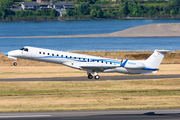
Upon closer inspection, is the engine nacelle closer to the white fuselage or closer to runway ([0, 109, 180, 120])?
the white fuselage

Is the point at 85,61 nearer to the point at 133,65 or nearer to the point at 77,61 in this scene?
the point at 77,61

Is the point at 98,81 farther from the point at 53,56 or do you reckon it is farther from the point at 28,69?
the point at 28,69

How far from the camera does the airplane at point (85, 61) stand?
151ft

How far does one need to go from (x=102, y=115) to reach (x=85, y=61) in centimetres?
1870

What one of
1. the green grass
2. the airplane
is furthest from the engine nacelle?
the green grass

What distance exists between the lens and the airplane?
46.0 meters

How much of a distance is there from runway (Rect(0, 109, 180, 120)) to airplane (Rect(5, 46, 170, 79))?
1548cm

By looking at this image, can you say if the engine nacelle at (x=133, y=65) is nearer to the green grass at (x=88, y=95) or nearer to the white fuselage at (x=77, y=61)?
the white fuselage at (x=77, y=61)

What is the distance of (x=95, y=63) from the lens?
4709 cm

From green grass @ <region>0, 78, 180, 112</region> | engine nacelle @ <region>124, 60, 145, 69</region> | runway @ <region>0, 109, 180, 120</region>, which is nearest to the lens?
runway @ <region>0, 109, 180, 120</region>

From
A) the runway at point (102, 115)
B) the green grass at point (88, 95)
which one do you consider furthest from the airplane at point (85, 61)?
the runway at point (102, 115)

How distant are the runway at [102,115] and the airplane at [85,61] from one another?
15.5 m

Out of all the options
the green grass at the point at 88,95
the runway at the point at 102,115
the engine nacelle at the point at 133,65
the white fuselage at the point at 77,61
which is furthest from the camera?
the engine nacelle at the point at 133,65

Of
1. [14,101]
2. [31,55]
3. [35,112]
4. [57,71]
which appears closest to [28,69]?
[57,71]
